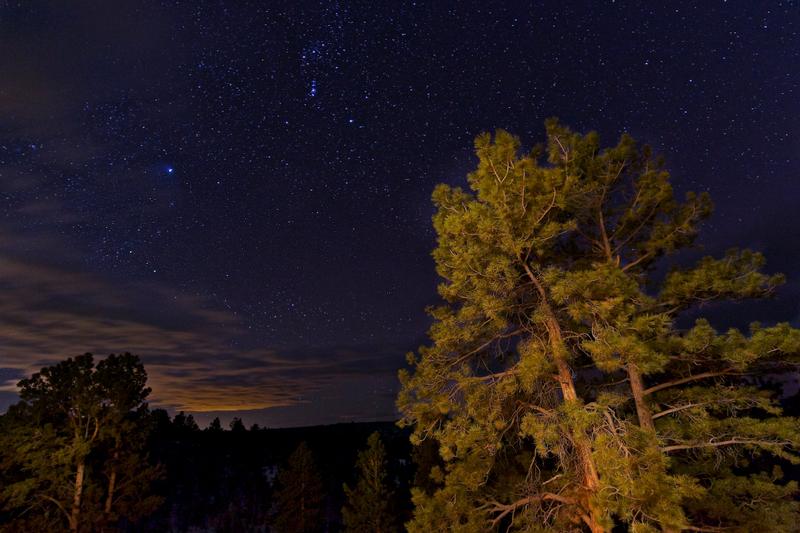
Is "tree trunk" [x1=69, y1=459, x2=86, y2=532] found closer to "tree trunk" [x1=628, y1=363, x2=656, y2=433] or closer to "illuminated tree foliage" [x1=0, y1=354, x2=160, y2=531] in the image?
"illuminated tree foliage" [x1=0, y1=354, x2=160, y2=531]

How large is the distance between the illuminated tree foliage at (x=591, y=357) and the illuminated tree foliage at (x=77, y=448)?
18.8 meters

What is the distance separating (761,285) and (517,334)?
14.5ft

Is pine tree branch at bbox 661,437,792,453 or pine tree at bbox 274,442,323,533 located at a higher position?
pine tree branch at bbox 661,437,792,453

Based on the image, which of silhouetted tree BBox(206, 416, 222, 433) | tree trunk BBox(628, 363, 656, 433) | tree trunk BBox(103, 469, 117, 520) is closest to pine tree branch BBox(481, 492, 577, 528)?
tree trunk BBox(628, 363, 656, 433)

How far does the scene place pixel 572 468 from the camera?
8867 mm

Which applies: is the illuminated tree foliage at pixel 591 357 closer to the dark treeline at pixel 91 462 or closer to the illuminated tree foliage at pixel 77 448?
the dark treeline at pixel 91 462

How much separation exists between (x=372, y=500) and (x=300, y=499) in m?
10.6

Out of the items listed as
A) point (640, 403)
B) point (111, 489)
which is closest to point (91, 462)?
point (111, 489)

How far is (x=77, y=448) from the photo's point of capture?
65.7 ft

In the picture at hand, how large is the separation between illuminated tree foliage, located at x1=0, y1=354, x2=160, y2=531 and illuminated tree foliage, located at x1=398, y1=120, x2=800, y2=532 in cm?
1881

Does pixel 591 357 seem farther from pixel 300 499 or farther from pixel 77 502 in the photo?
pixel 300 499

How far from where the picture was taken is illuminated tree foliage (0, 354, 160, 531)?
1956cm

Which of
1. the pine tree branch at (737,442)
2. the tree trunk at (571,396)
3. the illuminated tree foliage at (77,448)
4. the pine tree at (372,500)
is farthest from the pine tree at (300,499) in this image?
the pine tree branch at (737,442)

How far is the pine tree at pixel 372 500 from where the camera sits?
2977 cm
